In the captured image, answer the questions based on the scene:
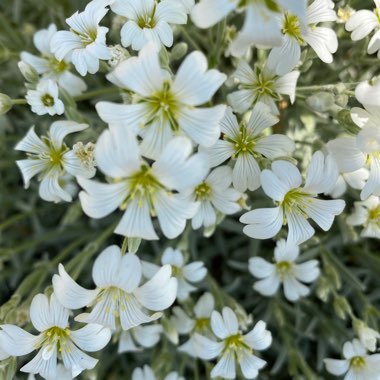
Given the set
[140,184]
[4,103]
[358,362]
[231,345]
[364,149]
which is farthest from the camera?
[358,362]

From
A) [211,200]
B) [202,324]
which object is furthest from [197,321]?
[211,200]

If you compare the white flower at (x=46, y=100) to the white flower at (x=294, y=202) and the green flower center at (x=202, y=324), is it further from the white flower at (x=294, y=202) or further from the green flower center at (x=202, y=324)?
the green flower center at (x=202, y=324)

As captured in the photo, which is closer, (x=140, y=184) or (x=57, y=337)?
(x=140, y=184)

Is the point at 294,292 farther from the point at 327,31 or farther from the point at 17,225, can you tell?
the point at 17,225

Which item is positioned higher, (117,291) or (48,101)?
(48,101)

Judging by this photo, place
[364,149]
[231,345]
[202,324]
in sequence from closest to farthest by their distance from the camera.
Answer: [364,149]
[231,345]
[202,324]

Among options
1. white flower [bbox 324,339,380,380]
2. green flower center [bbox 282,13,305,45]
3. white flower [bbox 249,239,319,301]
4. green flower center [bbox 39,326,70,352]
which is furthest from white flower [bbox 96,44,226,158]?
white flower [bbox 324,339,380,380]

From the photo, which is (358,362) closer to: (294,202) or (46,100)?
(294,202)
